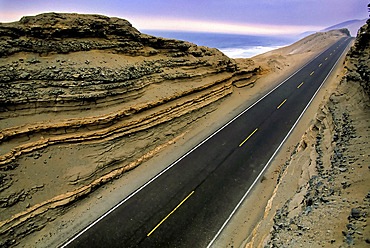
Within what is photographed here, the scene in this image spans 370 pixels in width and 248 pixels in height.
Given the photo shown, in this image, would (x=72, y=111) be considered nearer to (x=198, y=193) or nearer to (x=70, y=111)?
(x=70, y=111)

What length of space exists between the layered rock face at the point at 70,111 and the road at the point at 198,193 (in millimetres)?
2699

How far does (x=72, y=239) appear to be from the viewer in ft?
34.9

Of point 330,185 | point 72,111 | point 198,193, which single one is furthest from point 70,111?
point 330,185

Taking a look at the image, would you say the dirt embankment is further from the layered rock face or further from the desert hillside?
the layered rock face

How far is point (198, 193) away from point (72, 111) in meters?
9.45

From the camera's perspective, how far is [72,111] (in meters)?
13.3

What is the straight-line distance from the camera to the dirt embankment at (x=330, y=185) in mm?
5848

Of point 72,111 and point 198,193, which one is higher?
point 72,111

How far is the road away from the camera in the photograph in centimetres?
1056

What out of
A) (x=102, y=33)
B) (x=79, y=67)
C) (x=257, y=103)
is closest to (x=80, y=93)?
(x=79, y=67)

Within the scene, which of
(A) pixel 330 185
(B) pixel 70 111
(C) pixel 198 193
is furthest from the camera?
(B) pixel 70 111

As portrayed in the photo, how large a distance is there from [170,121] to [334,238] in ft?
44.1

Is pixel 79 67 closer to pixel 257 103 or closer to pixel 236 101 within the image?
pixel 236 101

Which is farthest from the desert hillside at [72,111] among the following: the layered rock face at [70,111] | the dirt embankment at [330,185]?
the dirt embankment at [330,185]
